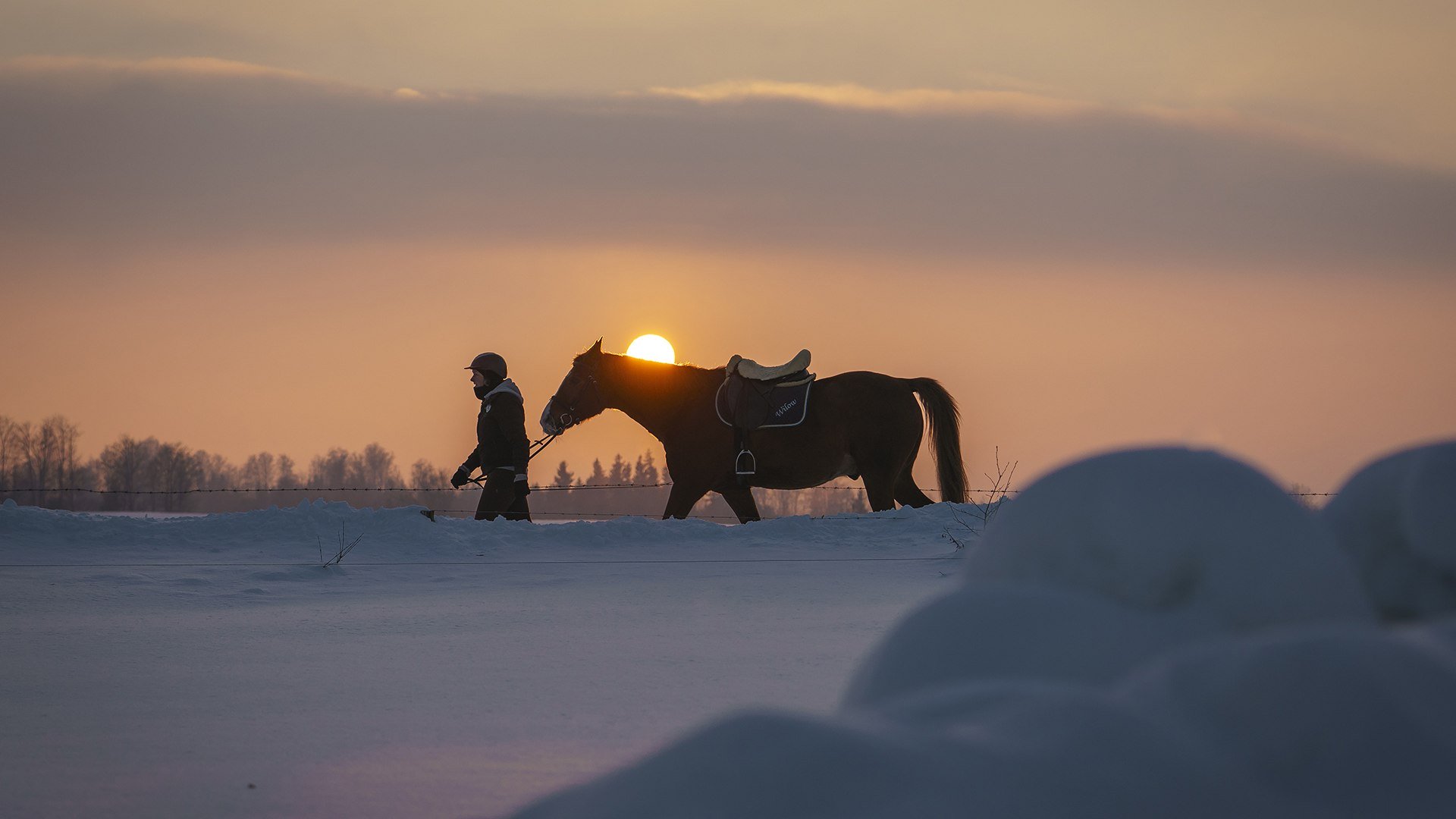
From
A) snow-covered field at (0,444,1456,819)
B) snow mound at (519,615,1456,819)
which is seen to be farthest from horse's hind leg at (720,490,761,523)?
snow mound at (519,615,1456,819)

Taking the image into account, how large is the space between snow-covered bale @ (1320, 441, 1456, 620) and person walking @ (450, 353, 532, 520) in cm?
1045

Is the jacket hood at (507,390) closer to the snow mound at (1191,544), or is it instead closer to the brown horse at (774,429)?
the brown horse at (774,429)

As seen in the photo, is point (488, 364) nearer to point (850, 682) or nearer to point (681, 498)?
point (681, 498)

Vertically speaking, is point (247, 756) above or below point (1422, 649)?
below

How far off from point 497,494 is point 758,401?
8.95 feet

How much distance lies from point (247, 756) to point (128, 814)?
2.10 ft

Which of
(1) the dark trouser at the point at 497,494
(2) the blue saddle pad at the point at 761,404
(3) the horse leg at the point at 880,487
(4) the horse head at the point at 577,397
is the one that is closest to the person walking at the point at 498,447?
(1) the dark trouser at the point at 497,494

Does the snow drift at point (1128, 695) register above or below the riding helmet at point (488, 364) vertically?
below

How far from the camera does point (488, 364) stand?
42.3 ft

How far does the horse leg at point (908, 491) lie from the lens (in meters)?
13.8

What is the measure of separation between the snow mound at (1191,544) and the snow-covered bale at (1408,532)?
1.44 feet

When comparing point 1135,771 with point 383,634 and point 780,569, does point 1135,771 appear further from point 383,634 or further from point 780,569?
point 780,569

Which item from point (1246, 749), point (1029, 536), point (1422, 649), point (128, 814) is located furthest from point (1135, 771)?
point (128, 814)

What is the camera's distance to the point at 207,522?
11695 millimetres
